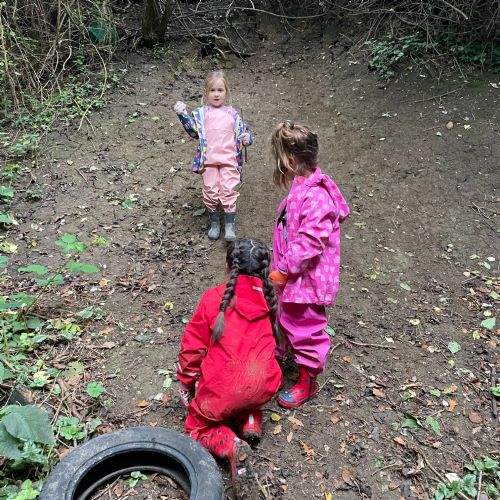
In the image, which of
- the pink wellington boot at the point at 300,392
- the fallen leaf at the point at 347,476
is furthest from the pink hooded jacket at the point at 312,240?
A: the fallen leaf at the point at 347,476

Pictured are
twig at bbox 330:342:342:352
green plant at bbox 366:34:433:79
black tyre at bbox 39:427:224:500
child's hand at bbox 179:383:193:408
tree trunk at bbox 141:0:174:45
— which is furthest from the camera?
tree trunk at bbox 141:0:174:45

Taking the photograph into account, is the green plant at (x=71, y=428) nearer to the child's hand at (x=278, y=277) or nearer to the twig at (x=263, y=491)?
the twig at (x=263, y=491)

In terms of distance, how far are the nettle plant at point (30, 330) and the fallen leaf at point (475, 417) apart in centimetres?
269

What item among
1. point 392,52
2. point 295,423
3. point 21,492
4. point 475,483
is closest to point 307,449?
point 295,423

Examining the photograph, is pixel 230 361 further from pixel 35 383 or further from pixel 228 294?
pixel 35 383

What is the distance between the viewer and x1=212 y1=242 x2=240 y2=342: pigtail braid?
2.63 m

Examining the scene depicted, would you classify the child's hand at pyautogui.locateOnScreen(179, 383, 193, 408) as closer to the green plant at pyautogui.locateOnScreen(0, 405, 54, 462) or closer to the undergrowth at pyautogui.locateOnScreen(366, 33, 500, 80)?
the green plant at pyautogui.locateOnScreen(0, 405, 54, 462)

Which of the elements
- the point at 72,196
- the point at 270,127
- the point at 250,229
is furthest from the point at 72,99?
the point at 250,229

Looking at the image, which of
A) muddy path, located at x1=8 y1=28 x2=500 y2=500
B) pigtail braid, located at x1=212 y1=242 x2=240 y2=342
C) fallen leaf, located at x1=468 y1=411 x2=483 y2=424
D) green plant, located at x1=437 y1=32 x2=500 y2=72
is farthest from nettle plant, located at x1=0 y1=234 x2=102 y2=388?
green plant, located at x1=437 y1=32 x2=500 y2=72

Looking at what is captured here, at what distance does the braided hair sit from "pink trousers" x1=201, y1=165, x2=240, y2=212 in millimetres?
1828

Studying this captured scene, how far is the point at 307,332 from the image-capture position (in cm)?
306

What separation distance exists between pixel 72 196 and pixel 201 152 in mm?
1628

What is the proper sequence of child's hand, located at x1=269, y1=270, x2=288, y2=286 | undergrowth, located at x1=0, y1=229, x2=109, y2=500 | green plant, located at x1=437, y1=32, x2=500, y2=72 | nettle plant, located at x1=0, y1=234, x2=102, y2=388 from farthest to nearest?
1. green plant, located at x1=437, y1=32, x2=500, y2=72
2. nettle plant, located at x1=0, y1=234, x2=102, y2=388
3. child's hand, located at x1=269, y1=270, x2=288, y2=286
4. undergrowth, located at x1=0, y1=229, x2=109, y2=500

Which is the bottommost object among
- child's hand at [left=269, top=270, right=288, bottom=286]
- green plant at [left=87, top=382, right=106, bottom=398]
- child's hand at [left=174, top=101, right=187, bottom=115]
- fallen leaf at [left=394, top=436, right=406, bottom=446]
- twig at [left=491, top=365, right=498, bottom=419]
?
green plant at [left=87, top=382, right=106, bottom=398]
